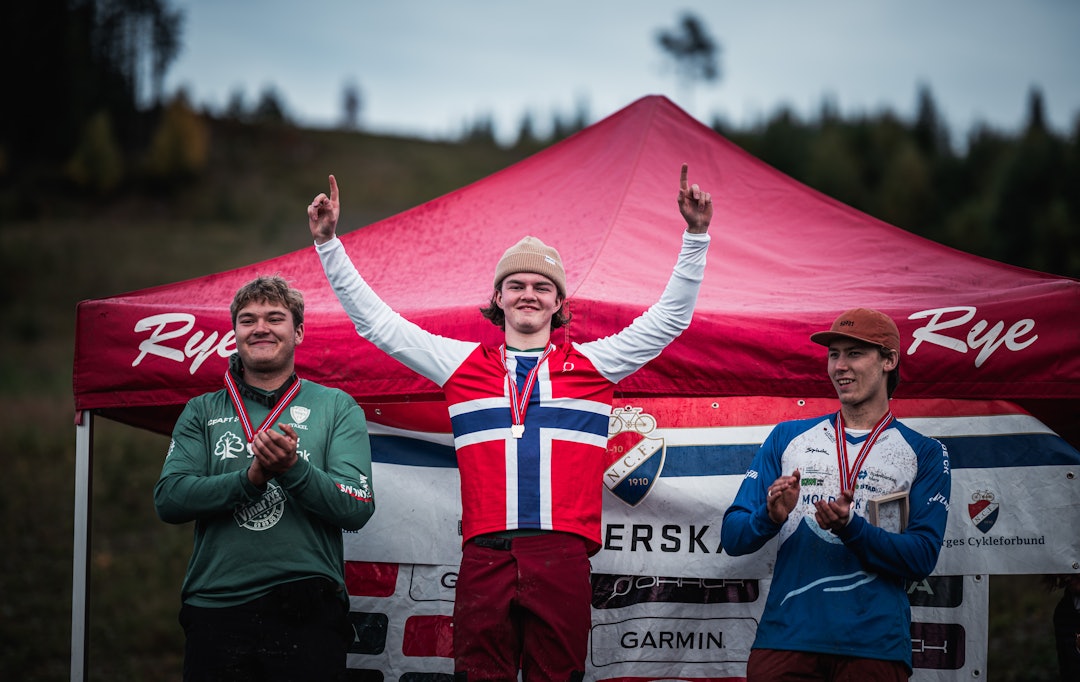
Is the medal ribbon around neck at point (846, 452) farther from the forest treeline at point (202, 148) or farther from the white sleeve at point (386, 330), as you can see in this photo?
the forest treeline at point (202, 148)

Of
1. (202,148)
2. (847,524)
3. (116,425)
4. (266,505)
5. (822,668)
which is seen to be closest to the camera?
(847,524)

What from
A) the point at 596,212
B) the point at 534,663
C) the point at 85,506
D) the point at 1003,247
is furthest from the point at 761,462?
the point at 1003,247

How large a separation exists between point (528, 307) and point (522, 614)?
1.01 m

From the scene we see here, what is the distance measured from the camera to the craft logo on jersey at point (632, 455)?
394cm

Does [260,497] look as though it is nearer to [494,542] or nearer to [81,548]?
[494,542]

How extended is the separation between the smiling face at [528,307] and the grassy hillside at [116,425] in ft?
16.4

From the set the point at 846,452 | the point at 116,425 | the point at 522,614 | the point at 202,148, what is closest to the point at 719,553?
the point at 846,452

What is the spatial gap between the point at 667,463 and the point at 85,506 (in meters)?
2.46

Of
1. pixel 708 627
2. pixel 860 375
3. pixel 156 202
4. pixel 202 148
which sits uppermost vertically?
pixel 202 148

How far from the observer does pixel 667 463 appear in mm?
3979

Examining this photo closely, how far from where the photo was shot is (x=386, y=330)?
329cm

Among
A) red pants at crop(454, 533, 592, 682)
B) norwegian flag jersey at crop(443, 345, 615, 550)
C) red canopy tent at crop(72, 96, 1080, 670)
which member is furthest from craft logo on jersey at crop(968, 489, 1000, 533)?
red pants at crop(454, 533, 592, 682)

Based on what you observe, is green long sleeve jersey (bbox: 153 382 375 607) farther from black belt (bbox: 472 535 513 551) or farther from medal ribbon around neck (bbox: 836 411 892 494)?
medal ribbon around neck (bbox: 836 411 892 494)

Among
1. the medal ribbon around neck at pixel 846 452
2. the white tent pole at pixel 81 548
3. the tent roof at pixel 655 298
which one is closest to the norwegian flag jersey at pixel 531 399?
the tent roof at pixel 655 298
